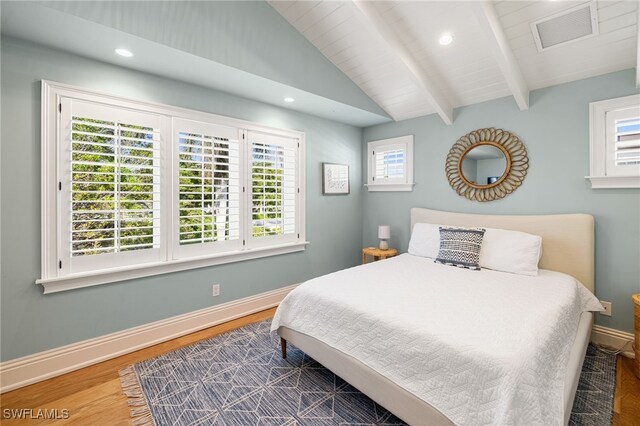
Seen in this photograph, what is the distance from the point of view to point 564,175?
282 cm

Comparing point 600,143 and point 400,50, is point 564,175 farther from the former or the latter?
point 400,50

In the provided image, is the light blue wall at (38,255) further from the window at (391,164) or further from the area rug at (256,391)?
the window at (391,164)

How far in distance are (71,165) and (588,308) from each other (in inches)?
165

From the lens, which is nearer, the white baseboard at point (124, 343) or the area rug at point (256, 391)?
the area rug at point (256, 391)

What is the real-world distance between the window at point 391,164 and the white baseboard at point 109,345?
2.32 meters

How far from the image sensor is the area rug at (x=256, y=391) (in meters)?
1.77

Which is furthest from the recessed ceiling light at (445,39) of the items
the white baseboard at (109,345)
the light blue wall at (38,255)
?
the white baseboard at (109,345)

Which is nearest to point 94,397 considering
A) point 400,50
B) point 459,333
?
point 459,333

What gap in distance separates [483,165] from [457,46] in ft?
4.22

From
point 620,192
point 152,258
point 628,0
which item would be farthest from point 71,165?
point 620,192

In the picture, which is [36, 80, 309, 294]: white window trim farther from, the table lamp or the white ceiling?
the table lamp

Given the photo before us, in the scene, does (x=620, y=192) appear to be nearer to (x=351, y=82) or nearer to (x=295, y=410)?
(x=351, y=82)

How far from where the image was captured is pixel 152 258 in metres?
2.66

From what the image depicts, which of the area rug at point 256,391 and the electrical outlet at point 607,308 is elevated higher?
the electrical outlet at point 607,308
